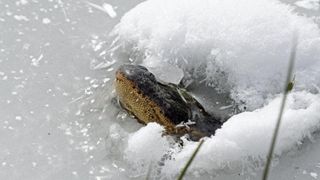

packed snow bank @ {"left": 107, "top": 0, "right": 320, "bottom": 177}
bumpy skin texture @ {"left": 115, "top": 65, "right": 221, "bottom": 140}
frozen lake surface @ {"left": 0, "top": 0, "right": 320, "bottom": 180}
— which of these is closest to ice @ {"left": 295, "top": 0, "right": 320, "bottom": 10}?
frozen lake surface @ {"left": 0, "top": 0, "right": 320, "bottom": 180}

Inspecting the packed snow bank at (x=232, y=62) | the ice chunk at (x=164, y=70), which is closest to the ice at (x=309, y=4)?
the packed snow bank at (x=232, y=62)

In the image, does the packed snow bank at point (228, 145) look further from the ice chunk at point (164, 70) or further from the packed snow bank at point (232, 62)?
the ice chunk at point (164, 70)

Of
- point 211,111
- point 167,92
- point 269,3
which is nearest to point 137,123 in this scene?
point 167,92

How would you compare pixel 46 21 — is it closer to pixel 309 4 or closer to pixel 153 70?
pixel 153 70

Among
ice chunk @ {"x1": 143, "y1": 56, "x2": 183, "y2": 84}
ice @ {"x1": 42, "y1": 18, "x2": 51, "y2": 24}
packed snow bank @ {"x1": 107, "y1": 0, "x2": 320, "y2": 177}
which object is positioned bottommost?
ice @ {"x1": 42, "y1": 18, "x2": 51, "y2": 24}

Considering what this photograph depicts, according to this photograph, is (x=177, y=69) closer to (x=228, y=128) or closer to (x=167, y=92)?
(x=167, y=92)

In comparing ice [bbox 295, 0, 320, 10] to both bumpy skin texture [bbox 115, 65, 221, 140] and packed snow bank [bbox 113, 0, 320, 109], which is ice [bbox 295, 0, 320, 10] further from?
bumpy skin texture [bbox 115, 65, 221, 140]
